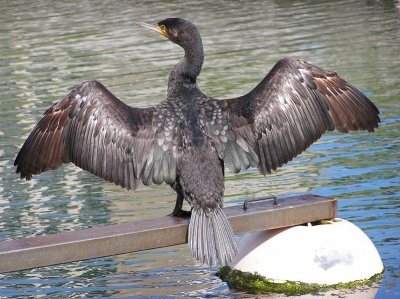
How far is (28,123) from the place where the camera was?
1133 centimetres

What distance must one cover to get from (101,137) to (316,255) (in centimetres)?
154

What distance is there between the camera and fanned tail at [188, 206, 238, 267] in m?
5.14

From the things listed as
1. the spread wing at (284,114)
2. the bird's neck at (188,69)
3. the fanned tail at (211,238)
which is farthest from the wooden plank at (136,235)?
the bird's neck at (188,69)

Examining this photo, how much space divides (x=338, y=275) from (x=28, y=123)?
260 inches

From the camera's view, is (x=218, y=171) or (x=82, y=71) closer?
(x=218, y=171)

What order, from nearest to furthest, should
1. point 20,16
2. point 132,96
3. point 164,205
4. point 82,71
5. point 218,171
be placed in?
point 218,171 < point 164,205 < point 132,96 < point 82,71 < point 20,16

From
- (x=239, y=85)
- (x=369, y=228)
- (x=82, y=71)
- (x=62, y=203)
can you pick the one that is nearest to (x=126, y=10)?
(x=82, y=71)

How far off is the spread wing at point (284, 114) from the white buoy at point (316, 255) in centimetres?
47

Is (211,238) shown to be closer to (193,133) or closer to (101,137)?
(193,133)

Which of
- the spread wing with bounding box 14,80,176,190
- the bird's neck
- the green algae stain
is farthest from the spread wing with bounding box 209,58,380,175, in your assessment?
the green algae stain

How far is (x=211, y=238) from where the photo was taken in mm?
5195

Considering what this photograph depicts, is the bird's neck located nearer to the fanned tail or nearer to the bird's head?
the bird's head

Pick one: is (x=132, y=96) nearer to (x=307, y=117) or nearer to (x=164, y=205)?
(x=164, y=205)

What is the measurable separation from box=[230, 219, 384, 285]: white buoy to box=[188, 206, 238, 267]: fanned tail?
1.75 ft
